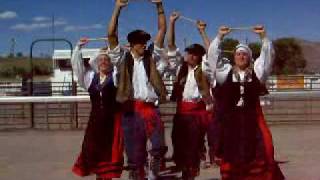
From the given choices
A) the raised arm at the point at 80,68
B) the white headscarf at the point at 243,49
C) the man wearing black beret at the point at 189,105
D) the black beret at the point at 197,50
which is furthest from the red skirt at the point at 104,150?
the white headscarf at the point at 243,49

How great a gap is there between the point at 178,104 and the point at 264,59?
4.76 feet

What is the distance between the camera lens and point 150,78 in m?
7.07

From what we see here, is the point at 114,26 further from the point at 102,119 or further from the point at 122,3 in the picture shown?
the point at 102,119

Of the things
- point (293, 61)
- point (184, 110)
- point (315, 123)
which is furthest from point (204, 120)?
point (293, 61)

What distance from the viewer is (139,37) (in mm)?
7211

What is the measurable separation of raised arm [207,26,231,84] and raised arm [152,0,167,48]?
2.14 feet

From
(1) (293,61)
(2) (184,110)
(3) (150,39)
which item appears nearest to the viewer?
(3) (150,39)

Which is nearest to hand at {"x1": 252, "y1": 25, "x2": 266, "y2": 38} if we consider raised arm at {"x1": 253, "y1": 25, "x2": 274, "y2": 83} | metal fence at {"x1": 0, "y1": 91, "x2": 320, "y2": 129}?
raised arm at {"x1": 253, "y1": 25, "x2": 274, "y2": 83}

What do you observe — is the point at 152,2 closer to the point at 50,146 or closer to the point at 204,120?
the point at 204,120

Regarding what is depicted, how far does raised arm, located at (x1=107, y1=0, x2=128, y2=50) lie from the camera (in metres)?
7.13

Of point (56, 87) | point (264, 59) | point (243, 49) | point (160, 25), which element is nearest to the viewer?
point (264, 59)

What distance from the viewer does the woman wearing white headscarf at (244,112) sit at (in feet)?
22.1

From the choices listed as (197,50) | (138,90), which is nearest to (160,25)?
(197,50)

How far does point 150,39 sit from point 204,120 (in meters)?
1.13
